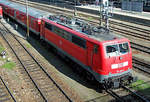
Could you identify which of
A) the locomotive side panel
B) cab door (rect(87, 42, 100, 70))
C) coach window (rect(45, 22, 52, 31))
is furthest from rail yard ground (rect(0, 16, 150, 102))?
coach window (rect(45, 22, 52, 31))

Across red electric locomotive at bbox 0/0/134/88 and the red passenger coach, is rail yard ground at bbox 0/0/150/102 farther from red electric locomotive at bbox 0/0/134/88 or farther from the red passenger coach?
the red passenger coach

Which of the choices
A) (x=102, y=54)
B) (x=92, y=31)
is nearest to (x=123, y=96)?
(x=102, y=54)

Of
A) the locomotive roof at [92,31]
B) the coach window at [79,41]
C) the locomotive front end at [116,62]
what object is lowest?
the locomotive front end at [116,62]

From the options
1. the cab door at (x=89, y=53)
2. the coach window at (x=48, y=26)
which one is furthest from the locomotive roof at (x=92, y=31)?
the coach window at (x=48, y=26)

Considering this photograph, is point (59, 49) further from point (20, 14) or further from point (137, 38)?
point (20, 14)

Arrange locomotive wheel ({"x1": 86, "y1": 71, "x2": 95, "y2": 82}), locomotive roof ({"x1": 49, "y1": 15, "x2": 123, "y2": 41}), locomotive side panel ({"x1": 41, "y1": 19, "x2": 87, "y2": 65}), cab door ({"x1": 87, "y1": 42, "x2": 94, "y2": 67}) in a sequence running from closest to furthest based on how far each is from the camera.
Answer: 1. cab door ({"x1": 87, "y1": 42, "x2": 94, "y2": 67})
2. locomotive roof ({"x1": 49, "y1": 15, "x2": 123, "y2": 41})
3. locomotive wheel ({"x1": 86, "y1": 71, "x2": 95, "y2": 82})
4. locomotive side panel ({"x1": 41, "y1": 19, "x2": 87, "y2": 65})

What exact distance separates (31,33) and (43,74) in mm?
12436

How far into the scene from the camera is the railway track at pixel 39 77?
12.0 m

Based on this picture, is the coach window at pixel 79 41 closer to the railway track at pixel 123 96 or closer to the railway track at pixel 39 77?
the railway track at pixel 39 77

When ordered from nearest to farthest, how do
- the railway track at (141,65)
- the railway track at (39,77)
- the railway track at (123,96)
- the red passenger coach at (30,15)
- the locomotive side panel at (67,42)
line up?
1. the railway track at (123,96)
2. the railway track at (39,77)
3. the locomotive side panel at (67,42)
4. the railway track at (141,65)
5. the red passenger coach at (30,15)

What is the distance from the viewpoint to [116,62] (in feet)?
39.1

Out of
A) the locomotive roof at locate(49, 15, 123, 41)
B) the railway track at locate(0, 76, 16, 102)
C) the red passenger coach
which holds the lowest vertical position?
the railway track at locate(0, 76, 16, 102)

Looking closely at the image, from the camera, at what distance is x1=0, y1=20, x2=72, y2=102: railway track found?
11979mm

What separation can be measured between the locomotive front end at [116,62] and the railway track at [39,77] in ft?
8.67
